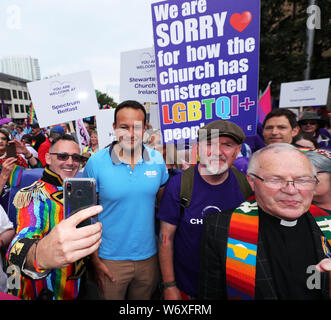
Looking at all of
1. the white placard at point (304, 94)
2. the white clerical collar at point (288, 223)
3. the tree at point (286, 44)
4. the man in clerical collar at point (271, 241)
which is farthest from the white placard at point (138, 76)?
the tree at point (286, 44)

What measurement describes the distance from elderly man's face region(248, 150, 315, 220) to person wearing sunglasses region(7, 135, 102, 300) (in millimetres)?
929

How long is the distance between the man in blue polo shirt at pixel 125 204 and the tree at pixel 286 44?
1141 cm

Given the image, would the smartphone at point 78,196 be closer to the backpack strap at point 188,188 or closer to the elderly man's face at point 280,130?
the backpack strap at point 188,188

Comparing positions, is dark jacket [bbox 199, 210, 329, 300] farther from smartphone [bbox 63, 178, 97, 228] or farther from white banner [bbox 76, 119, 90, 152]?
white banner [bbox 76, 119, 90, 152]

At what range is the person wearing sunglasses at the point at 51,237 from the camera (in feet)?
2.46

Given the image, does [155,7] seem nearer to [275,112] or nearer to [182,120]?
[182,120]

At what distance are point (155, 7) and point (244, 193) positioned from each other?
1824 millimetres

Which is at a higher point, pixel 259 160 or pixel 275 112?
pixel 275 112

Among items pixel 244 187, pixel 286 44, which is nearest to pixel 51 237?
pixel 244 187

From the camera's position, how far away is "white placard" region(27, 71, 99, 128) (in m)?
3.17

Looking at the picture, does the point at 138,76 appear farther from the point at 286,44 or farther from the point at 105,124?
the point at 286,44

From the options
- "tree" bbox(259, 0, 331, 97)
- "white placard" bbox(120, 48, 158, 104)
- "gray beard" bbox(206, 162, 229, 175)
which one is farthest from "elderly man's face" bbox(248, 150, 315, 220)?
"tree" bbox(259, 0, 331, 97)
